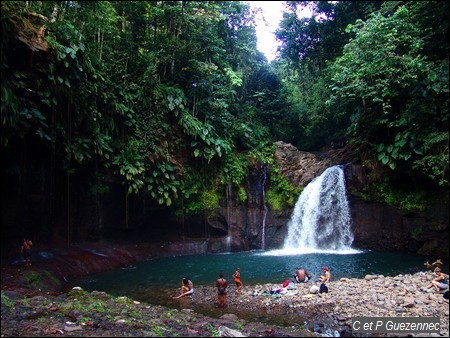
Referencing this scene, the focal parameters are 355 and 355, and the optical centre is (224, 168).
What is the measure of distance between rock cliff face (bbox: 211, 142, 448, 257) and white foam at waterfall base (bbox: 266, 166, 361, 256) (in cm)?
38

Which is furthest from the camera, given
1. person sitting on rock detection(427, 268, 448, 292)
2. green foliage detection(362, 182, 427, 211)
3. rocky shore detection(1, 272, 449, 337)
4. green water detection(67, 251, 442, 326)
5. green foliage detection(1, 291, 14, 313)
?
green foliage detection(362, 182, 427, 211)

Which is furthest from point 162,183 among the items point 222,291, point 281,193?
point 222,291

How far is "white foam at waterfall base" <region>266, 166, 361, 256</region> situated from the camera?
17.6 metres

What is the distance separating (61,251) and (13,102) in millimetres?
6469

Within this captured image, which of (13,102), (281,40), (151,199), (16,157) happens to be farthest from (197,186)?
(281,40)

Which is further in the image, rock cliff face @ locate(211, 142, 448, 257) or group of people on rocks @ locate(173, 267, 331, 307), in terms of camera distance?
rock cliff face @ locate(211, 142, 448, 257)

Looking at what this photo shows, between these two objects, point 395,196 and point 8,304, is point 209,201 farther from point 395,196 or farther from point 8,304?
point 8,304

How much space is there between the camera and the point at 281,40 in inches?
992

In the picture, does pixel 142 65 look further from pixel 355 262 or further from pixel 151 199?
pixel 355 262

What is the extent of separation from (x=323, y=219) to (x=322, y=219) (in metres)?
0.05

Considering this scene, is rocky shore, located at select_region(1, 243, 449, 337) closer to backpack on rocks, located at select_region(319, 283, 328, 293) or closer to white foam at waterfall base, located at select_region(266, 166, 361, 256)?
backpack on rocks, located at select_region(319, 283, 328, 293)

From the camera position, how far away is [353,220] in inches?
700

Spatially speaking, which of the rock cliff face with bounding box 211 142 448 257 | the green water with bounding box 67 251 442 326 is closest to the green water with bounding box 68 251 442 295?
Result: the green water with bounding box 67 251 442 326

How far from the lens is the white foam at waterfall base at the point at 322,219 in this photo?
1761 centimetres
